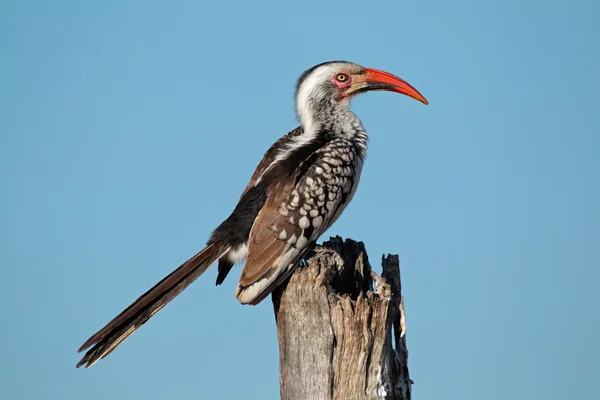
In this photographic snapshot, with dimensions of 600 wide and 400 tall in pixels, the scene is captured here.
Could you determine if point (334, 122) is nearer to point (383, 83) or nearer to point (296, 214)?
point (383, 83)

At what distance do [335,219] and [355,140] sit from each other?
90 cm

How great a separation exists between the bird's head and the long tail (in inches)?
92.1

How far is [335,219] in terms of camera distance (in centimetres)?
701

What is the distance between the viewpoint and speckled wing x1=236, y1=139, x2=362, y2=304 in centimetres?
598

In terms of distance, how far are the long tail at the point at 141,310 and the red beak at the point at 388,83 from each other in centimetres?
308

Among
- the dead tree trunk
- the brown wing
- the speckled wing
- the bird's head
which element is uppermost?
the bird's head

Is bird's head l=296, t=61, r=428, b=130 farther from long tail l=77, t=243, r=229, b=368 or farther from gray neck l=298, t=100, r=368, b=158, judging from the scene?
long tail l=77, t=243, r=229, b=368

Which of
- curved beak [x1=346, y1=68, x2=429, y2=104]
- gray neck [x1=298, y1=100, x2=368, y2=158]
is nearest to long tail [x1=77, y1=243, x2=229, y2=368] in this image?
gray neck [x1=298, y1=100, x2=368, y2=158]

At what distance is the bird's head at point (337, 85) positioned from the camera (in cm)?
772

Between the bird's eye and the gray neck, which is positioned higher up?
the bird's eye

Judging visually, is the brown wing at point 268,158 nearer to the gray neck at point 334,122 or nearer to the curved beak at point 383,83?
the gray neck at point 334,122

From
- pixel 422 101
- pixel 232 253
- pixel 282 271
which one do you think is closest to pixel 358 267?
pixel 282 271

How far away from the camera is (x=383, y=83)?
26.7ft

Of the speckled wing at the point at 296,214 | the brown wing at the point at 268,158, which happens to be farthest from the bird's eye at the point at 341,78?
the speckled wing at the point at 296,214
